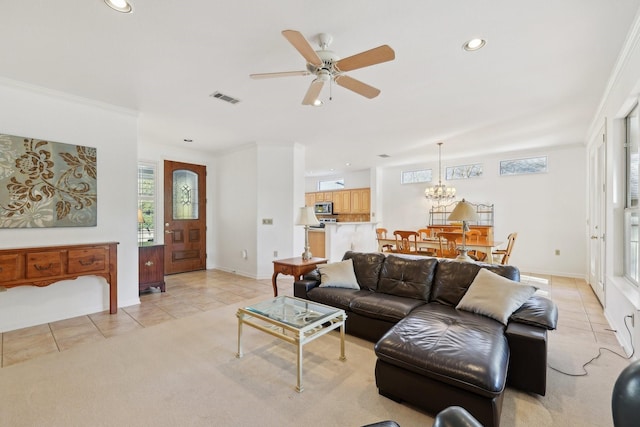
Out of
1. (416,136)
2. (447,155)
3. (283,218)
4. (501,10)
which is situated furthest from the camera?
(447,155)

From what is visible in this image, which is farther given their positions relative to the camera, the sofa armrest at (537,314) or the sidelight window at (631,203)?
the sidelight window at (631,203)

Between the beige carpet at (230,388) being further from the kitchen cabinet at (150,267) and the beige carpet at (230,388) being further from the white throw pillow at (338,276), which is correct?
the kitchen cabinet at (150,267)

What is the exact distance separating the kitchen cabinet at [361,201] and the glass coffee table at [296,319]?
634cm

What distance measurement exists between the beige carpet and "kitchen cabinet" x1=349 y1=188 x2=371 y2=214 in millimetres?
6310

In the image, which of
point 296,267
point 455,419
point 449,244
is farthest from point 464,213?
point 455,419

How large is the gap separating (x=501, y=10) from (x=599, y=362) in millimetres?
2938

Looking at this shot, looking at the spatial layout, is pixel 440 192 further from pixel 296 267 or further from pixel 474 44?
pixel 474 44

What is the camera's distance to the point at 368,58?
6.68 feet

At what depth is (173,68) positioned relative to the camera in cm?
282

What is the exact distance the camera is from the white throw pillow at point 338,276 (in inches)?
131

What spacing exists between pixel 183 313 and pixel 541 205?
6984 mm

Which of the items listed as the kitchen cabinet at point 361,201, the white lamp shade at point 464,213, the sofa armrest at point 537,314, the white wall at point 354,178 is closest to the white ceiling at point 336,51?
the white lamp shade at point 464,213

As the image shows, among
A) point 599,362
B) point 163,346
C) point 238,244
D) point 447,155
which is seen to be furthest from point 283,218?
point 599,362

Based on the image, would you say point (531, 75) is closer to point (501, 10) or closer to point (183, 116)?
point (501, 10)
